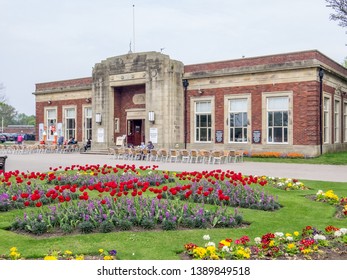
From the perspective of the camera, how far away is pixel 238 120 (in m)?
27.0

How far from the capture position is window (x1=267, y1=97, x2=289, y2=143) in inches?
991

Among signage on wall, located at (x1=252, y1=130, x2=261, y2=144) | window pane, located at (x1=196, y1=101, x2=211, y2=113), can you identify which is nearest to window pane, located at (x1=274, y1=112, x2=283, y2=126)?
signage on wall, located at (x1=252, y1=130, x2=261, y2=144)

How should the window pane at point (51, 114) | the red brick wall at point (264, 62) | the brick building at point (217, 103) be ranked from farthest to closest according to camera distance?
1. the window pane at point (51, 114)
2. the brick building at point (217, 103)
3. the red brick wall at point (264, 62)

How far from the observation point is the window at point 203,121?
28312mm

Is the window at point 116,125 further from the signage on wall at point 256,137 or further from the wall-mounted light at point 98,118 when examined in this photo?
the signage on wall at point 256,137

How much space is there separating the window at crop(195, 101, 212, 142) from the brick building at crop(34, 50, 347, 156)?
0.22 ft

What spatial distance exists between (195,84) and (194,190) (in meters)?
19.3

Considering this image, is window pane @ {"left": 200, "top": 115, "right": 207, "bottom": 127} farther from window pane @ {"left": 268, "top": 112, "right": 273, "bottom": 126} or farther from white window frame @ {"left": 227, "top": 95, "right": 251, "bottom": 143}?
window pane @ {"left": 268, "top": 112, "right": 273, "bottom": 126}

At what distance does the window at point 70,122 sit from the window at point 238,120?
49.5 ft

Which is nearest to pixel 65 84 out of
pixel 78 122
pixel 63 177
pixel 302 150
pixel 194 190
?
pixel 78 122

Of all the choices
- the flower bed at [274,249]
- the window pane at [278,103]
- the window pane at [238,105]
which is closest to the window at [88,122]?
the window pane at [238,105]

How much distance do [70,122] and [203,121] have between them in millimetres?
13684

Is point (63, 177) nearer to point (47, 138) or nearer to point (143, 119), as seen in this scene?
point (143, 119)

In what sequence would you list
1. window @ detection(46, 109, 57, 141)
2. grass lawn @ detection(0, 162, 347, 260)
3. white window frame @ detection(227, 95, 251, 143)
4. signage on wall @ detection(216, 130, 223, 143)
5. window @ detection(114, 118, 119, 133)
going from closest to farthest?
grass lawn @ detection(0, 162, 347, 260), white window frame @ detection(227, 95, 251, 143), signage on wall @ detection(216, 130, 223, 143), window @ detection(114, 118, 119, 133), window @ detection(46, 109, 57, 141)
